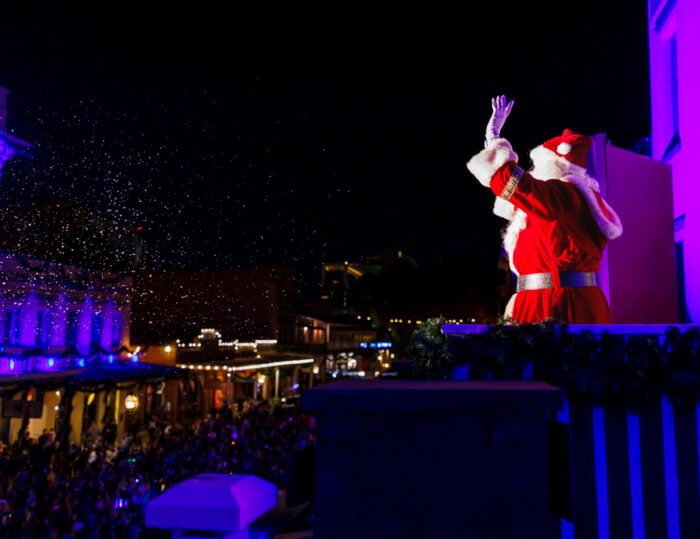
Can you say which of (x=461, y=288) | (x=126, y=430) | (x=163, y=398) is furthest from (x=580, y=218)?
(x=461, y=288)

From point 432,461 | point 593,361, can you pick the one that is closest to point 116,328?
point 593,361

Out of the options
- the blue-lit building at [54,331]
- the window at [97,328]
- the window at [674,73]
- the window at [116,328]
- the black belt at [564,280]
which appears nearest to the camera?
the black belt at [564,280]

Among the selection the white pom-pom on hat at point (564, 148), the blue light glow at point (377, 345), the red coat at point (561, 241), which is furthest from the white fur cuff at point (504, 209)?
the blue light glow at point (377, 345)

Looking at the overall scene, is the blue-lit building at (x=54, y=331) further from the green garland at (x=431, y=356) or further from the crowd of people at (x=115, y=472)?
the green garland at (x=431, y=356)

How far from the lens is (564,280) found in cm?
618

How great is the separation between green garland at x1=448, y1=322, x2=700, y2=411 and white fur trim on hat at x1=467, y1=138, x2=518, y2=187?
6.01 ft

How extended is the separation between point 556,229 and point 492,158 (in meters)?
1.00

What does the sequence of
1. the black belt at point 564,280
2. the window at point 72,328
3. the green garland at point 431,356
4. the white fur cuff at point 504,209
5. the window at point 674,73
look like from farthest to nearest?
the window at point 72,328 < the window at point 674,73 < the white fur cuff at point 504,209 < the black belt at point 564,280 < the green garland at point 431,356

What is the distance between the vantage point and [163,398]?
1187 inches

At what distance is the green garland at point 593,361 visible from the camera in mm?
4648

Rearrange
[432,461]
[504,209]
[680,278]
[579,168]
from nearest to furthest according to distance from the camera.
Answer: [432,461]
[579,168]
[504,209]
[680,278]

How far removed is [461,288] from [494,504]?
122 ft

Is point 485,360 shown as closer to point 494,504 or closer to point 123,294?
point 494,504

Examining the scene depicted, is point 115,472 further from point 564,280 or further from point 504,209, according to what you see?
point 564,280
